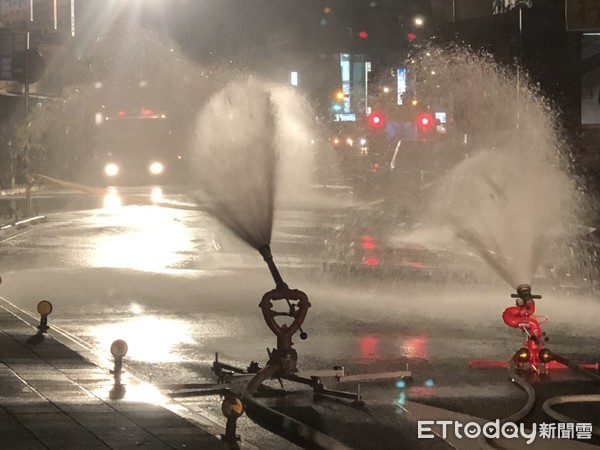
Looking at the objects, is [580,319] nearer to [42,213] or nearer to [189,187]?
[42,213]

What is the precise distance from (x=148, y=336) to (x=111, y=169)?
148 feet

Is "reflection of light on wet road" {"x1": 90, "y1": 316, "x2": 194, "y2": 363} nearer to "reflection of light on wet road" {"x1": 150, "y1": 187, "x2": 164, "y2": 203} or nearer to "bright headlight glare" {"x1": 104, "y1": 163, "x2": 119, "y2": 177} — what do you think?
"reflection of light on wet road" {"x1": 150, "y1": 187, "x2": 164, "y2": 203}

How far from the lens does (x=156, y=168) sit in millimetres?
57688

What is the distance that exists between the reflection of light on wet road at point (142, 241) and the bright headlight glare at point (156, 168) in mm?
22008

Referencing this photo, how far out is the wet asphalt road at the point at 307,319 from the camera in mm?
9727

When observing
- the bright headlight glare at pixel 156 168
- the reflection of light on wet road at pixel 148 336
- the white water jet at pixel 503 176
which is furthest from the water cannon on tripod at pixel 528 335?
the bright headlight glare at pixel 156 168

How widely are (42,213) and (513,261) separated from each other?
65.2 feet

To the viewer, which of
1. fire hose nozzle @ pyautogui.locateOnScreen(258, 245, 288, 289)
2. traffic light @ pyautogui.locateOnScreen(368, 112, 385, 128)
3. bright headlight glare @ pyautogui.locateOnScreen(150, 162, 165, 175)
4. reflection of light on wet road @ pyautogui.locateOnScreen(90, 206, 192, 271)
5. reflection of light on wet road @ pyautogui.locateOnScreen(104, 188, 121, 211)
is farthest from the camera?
bright headlight glare @ pyautogui.locateOnScreen(150, 162, 165, 175)

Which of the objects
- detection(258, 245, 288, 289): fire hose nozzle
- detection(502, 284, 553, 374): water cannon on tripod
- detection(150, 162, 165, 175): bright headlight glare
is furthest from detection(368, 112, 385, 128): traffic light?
detection(258, 245, 288, 289): fire hose nozzle

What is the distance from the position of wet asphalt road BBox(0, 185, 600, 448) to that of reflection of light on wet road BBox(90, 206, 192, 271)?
0.07m

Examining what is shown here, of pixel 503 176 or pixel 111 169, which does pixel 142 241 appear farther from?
pixel 111 169

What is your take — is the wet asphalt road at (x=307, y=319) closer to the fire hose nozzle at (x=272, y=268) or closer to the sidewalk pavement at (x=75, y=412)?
the sidewalk pavement at (x=75, y=412)

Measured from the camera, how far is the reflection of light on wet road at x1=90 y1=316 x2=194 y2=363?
39.1 feet

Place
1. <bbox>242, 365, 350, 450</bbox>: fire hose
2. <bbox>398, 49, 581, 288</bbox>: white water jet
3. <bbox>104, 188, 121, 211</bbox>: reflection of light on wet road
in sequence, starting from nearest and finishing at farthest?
<bbox>242, 365, 350, 450</bbox>: fire hose → <bbox>398, 49, 581, 288</bbox>: white water jet → <bbox>104, 188, 121, 211</bbox>: reflection of light on wet road
